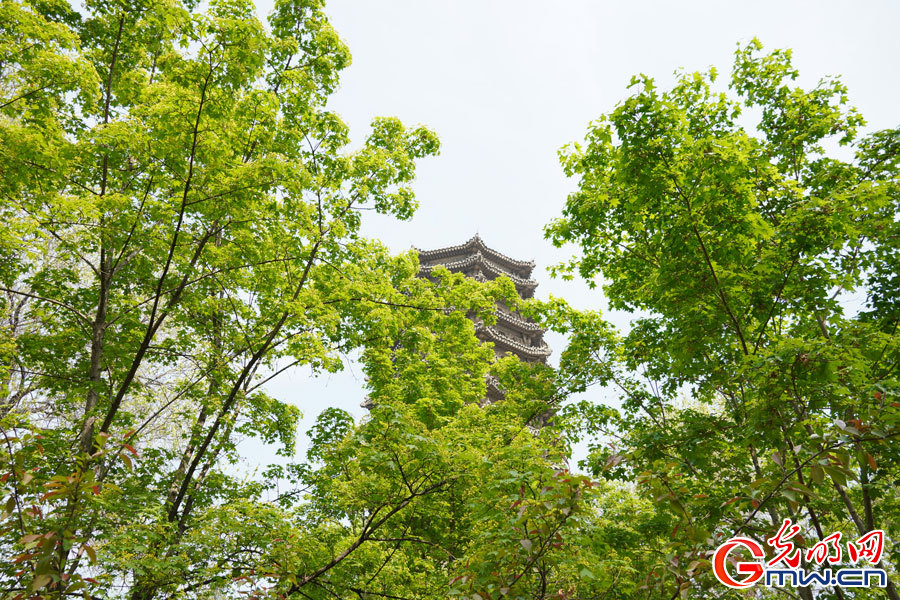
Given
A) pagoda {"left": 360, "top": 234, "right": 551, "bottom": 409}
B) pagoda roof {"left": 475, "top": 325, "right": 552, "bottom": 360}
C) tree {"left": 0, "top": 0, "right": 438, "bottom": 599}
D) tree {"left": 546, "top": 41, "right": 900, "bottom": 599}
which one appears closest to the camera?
tree {"left": 546, "top": 41, "right": 900, "bottom": 599}

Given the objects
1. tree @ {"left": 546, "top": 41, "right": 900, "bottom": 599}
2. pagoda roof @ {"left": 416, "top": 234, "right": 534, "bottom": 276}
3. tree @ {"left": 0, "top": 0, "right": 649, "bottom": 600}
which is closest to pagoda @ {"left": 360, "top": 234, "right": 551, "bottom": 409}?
pagoda roof @ {"left": 416, "top": 234, "right": 534, "bottom": 276}

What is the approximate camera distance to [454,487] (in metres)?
6.11

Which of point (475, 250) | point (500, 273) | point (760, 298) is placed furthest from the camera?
point (475, 250)

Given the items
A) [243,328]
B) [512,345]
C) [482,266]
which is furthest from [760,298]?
[482,266]

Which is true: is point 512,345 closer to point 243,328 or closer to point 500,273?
point 500,273

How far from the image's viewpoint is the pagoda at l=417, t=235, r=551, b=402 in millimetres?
31891

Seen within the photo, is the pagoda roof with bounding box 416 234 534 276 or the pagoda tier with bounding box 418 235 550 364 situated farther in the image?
the pagoda roof with bounding box 416 234 534 276

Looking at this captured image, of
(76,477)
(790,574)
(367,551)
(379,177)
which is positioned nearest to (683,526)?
(790,574)

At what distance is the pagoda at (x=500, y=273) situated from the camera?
3189cm

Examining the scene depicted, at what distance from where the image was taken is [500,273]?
3431 centimetres

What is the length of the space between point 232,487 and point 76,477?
748cm

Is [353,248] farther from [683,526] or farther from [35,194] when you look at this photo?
[683,526]

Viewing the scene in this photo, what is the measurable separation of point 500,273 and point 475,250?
2537 mm

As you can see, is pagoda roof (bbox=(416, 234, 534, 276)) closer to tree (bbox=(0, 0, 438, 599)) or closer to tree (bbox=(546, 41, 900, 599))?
tree (bbox=(0, 0, 438, 599))
